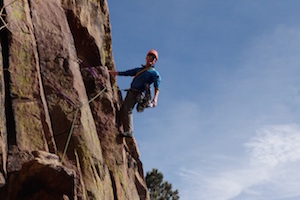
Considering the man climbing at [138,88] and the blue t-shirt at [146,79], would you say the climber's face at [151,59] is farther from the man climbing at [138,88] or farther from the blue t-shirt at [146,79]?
the blue t-shirt at [146,79]

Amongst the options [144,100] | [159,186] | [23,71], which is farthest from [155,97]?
[159,186]

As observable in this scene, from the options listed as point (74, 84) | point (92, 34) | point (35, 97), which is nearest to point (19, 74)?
point (35, 97)

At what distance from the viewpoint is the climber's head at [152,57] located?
565 inches

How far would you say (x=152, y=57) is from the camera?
47.2ft

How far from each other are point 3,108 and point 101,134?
3652 millimetres

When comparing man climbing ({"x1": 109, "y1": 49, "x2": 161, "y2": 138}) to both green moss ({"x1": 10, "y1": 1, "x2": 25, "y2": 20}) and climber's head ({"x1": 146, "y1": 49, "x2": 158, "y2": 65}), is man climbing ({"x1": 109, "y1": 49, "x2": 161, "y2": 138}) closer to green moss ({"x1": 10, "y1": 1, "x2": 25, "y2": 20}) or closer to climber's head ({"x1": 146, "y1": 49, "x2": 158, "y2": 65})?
climber's head ({"x1": 146, "y1": 49, "x2": 158, "y2": 65})

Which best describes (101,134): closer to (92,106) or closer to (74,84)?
(92,106)

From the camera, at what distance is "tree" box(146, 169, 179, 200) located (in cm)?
4067

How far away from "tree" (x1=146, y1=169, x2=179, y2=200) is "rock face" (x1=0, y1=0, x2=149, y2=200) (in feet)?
88.5

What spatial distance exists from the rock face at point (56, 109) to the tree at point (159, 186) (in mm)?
26965

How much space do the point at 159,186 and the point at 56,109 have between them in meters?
31.2

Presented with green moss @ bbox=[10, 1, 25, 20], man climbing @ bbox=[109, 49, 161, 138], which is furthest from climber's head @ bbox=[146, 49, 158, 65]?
green moss @ bbox=[10, 1, 25, 20]

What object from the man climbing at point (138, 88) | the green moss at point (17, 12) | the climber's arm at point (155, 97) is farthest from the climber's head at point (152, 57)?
the green moss at point (17, 12)

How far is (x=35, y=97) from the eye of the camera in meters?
10.1
